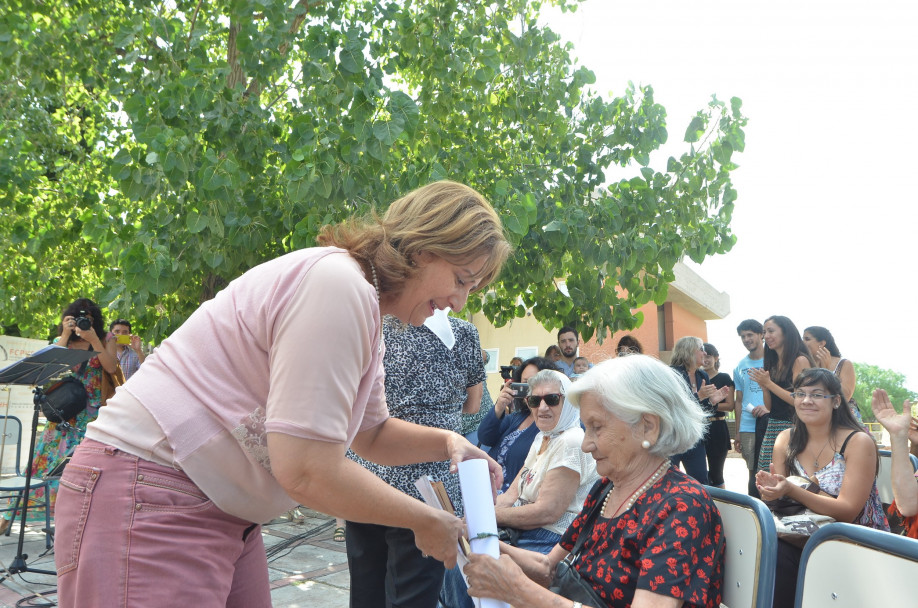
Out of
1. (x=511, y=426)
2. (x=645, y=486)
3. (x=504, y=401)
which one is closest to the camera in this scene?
(x=645, y=486)

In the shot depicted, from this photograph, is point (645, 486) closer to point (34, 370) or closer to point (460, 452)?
point (460, 452)

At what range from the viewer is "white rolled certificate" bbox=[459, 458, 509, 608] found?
68.7 inches

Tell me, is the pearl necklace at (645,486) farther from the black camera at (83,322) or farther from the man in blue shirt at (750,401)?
the black camera at (83,322)

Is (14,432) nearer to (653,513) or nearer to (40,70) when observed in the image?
(40,70)

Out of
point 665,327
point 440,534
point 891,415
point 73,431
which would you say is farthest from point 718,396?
point 665,327

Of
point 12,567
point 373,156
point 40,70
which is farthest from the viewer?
point 40,70

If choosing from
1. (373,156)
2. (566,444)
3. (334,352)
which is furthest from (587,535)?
(373,156)

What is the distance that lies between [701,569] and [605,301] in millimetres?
5085

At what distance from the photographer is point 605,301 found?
6961 mm

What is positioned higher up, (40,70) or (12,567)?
(40,70)

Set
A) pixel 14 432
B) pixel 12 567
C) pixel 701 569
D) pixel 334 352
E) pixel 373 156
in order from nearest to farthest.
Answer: pixel 334 352 → pixel 701 569 → pixel 12 567 → pixel 373 156 → pixel 14 432

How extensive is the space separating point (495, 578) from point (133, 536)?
96 centimetres

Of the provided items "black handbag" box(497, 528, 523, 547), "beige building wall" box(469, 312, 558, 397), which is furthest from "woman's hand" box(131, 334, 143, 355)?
"beige building wall" box(469, 312, 558, 397)

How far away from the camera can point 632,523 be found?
7.03ft
